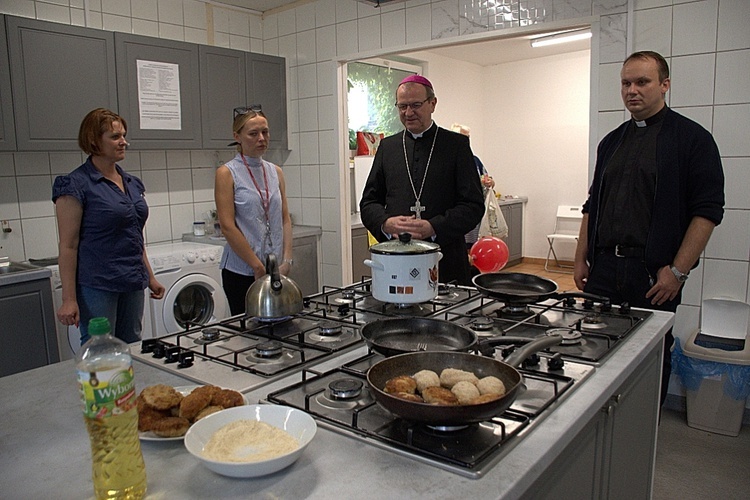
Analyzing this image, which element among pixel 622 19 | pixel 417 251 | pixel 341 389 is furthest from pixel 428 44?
pixel 341 389

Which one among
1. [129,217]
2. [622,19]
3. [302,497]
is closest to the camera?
[302,497]

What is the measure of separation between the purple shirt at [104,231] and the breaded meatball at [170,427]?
1549mm

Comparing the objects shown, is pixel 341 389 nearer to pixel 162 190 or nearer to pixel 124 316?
pixel 124 316

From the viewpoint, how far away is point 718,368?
2.84 m

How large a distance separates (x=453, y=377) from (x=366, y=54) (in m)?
3.26

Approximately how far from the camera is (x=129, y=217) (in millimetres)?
2469

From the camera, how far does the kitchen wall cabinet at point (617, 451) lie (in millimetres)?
1216

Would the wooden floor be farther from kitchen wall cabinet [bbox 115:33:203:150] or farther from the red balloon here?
kitchen wall cabinet [bbox 115:33:203:150]

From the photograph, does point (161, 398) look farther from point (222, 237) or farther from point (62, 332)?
point (222, 237)

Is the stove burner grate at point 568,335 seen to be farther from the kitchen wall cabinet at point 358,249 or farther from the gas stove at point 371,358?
the kitchen wall cabinet at point 358,249

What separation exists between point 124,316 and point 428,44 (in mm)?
2384

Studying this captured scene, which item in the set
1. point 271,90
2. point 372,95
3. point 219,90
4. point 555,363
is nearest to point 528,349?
point 555,363

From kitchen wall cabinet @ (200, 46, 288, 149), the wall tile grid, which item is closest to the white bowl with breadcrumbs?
the wall tile grid

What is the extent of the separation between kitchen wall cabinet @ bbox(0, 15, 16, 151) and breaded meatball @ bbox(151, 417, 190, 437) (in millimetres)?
2566
